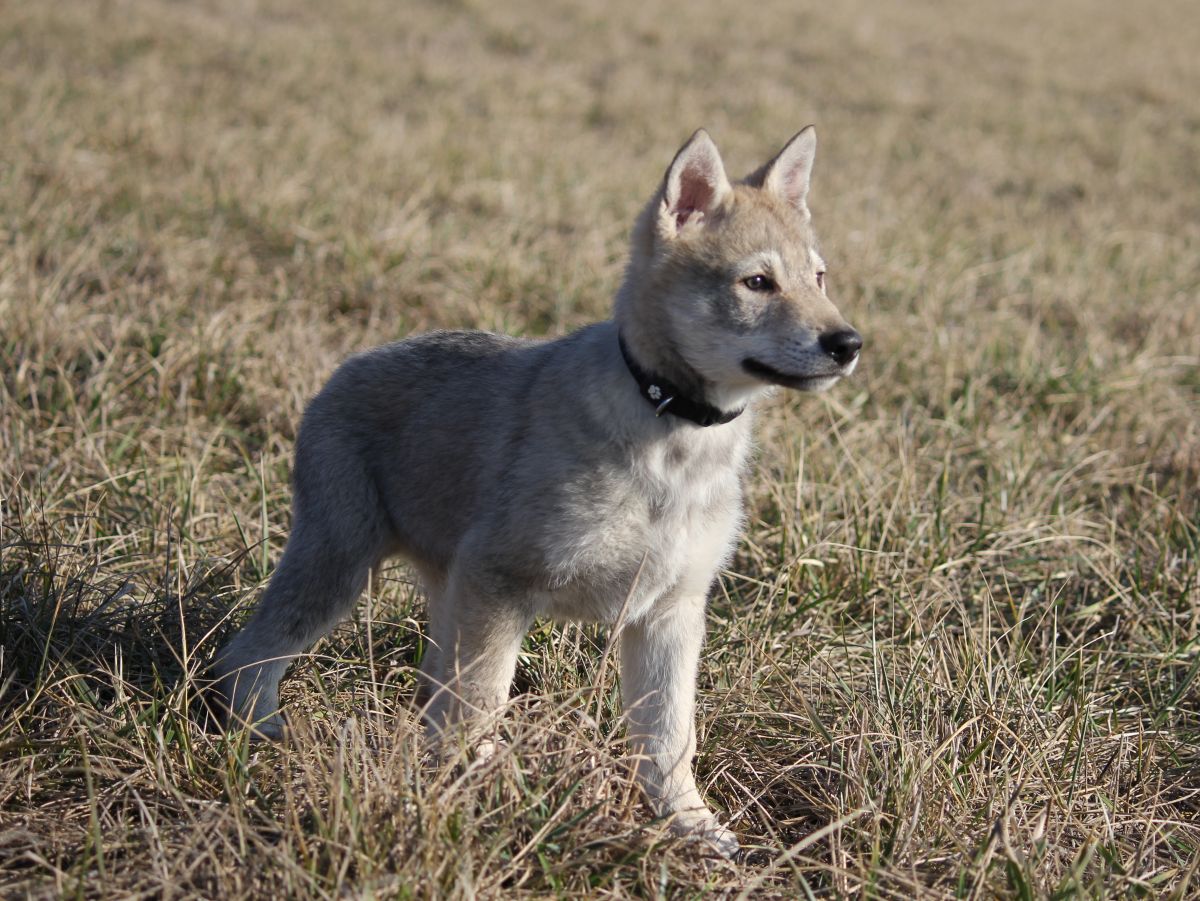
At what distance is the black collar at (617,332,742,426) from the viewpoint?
2.98 metres

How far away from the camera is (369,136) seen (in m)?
9.42

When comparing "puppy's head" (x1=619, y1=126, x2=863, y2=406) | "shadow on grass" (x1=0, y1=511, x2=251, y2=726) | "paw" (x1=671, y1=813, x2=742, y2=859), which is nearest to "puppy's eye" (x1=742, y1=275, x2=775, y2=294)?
"puppy's head" (x1=619, y1=126, x2=863, y2=406)

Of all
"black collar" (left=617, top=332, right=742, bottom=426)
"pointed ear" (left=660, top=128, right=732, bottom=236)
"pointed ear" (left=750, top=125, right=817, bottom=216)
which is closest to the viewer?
"black collar" (left=617, top=332, right=742, bottom=426)

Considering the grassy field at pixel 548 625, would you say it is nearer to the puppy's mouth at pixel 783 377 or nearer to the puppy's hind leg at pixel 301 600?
the puppy's hind leg at pixel 301 600

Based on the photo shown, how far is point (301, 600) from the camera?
335 cm

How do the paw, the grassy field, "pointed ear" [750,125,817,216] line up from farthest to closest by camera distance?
1. "pointed ear" [750,125,817,216]
2. the paw
3. the grassy field

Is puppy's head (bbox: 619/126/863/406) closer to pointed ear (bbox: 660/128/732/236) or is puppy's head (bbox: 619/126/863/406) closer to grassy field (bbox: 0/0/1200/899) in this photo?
pointed ear (bbox: 660/128/732/236)

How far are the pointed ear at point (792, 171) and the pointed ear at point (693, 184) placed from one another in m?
0.23

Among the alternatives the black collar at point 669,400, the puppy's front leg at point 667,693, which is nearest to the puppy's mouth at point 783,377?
the black collar at point 669,400

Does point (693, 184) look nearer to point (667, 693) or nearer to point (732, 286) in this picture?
point (732, 286)

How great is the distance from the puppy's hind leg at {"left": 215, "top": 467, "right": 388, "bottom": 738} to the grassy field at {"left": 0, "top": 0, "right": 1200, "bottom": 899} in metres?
0.15

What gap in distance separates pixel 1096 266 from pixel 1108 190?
11.6ft

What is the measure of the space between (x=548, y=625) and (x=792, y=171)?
164 cm

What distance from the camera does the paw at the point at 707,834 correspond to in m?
2.86
